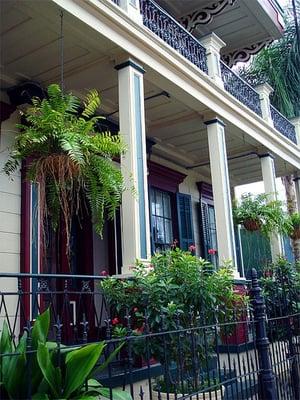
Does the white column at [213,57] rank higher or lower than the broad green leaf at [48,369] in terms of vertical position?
higher

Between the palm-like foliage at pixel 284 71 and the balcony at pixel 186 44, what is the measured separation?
15.6ft

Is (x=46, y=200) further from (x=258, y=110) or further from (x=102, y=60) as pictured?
(x=258, y=110)

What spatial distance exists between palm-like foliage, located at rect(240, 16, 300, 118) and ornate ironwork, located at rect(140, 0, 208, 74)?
6.82m

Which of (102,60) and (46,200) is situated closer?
(46,200)

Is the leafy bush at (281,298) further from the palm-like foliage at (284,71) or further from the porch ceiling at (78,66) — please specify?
the palm-like foliage at (284,71)

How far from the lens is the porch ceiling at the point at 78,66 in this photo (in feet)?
15.1

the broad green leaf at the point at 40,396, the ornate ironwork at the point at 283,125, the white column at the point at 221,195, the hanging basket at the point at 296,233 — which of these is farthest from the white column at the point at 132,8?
the hanging basket at the point at 296,233

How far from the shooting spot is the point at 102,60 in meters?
5.33

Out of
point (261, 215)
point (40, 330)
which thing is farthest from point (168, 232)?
point (40, 330)

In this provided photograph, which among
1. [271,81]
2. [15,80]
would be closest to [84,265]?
[15,80]

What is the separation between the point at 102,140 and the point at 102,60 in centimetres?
183

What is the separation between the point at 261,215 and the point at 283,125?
10.9ft

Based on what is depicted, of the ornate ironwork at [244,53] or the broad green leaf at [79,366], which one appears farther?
the ornate ironwork at [244,53]

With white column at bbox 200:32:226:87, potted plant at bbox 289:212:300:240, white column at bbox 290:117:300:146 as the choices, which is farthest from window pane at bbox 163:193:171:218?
white column at bbox 290:117:300:146
